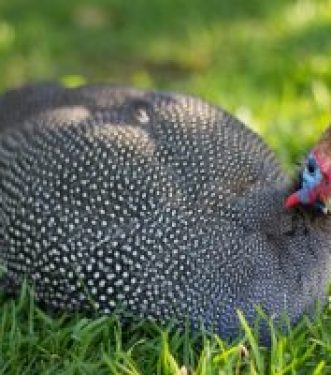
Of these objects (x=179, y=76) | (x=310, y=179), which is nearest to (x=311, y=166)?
(x=310, y=179)

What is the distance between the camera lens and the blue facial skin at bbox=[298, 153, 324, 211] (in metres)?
2.91

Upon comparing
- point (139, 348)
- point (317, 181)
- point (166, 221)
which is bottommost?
point (139, 348)

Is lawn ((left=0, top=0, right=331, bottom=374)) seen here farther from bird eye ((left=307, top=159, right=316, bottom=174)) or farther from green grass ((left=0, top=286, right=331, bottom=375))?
bird eye ((left=307, top=159, right=316, bottom=174))

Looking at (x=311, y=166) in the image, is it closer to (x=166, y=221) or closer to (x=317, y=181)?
(x=317, y=181)

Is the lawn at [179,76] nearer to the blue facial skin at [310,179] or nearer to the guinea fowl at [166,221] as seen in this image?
the guinea fowl at [166,221]

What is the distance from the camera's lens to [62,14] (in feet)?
22.8

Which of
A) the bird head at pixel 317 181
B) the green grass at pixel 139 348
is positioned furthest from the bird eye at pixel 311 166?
the green grass at pixel 139 348

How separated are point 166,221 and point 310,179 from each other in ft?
1.41

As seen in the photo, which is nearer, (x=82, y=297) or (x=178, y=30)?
(x=82, y=297)

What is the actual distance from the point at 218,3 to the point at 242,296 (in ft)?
14.0

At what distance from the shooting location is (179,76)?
5.96 m

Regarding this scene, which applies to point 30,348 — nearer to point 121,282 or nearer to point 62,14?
point 121,282

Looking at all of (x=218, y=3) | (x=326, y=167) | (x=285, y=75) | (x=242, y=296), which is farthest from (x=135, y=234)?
(x=218, y=3)

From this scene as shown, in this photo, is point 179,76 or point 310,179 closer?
point 310,179
